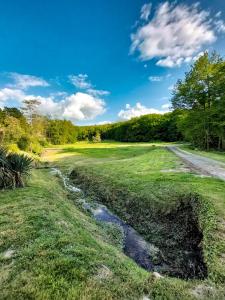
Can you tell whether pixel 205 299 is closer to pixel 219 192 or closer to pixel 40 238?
pixel 40 238

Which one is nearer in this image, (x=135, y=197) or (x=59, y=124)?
(x=135, y=197)

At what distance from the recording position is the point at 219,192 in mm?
10477

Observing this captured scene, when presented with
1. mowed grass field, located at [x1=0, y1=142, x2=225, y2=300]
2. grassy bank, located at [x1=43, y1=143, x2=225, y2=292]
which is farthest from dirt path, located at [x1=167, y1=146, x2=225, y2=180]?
mowed grass field, located at [x1=0, y1=142, x2=225, y2=300]

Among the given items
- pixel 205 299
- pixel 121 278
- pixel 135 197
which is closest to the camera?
pixel 205 299

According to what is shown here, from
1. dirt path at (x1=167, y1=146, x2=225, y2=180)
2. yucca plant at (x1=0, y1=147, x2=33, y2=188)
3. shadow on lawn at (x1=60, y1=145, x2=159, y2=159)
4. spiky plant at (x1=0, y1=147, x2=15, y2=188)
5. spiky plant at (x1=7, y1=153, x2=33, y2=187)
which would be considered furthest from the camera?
shadow on lawn at (x1=60, y1=145, x2=159, y2=159)

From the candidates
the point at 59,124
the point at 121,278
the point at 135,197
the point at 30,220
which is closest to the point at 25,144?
the point at 135,197

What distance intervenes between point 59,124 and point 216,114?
94.2 metres

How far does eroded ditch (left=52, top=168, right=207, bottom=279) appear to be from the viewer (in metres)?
6.70

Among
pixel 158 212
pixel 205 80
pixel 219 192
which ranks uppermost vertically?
pixel 205 80

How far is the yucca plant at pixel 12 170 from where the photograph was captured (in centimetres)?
1285

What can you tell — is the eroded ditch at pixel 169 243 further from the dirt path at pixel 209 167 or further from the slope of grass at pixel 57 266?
the dirt path at pixel 209 167

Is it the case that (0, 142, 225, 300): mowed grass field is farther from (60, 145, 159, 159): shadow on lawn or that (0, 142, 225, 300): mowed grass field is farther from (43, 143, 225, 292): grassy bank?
(60, 145, 159, 159): shadow on lawn

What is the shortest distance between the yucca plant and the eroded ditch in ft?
16.6

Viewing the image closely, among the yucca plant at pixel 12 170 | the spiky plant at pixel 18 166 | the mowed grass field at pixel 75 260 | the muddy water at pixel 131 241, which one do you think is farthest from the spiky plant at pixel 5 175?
the muddy water at pixel 131 241
